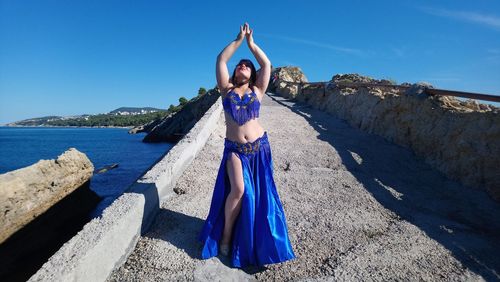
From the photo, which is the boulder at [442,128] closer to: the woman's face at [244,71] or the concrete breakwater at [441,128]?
the concrete breakwater at [441,128]

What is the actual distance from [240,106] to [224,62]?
1.50 ft

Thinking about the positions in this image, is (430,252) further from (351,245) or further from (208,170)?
(208,170)

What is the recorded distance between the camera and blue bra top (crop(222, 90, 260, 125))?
3072 millimetres

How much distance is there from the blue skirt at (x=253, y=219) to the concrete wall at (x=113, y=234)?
70cm

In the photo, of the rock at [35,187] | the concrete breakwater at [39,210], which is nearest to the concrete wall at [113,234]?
the concrete breakwater at [39,210]

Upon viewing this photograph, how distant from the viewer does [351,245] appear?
334 centimetres

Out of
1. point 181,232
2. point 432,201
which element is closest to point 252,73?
point 181,232

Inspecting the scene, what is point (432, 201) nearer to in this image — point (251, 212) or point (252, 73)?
point (251, 212)

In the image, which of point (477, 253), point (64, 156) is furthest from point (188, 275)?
point (64, 156)

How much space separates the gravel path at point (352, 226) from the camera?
2.91 metres

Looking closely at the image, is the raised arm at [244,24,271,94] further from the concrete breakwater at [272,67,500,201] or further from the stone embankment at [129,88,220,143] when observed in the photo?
the stone embankment at [129,88,220,143]

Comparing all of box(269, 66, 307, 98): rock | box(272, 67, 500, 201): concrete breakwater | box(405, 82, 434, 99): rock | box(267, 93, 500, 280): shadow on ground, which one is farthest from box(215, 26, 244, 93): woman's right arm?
box(269, 66, 307, 98): rock

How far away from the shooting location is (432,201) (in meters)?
4.64

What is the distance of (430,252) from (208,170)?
3315 millimetres
